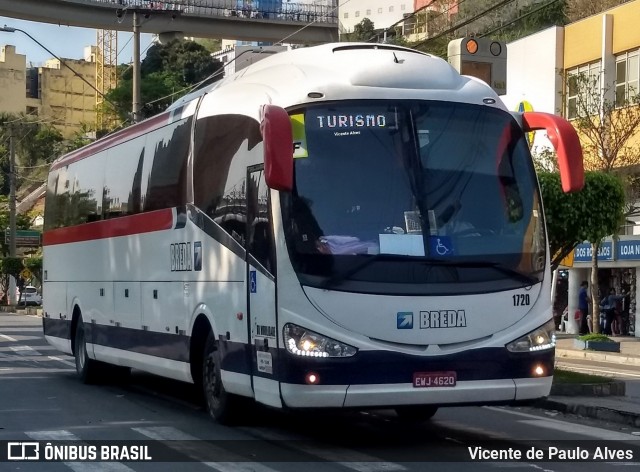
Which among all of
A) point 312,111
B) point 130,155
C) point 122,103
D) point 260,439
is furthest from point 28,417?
point 122,103

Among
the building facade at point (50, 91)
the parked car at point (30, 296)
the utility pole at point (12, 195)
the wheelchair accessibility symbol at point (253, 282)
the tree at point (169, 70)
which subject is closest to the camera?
the wheelchair accessibility symbol at point (253, 282)

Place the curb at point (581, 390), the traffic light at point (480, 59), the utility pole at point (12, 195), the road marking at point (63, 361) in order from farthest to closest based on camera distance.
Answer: the utility pole at point (12, 195) → the road marking at point (63, 361) → the traffic light at point (480, 59) → the curb at point (581, 390)

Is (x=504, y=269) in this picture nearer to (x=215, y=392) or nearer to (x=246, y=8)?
(x=215, y=392)

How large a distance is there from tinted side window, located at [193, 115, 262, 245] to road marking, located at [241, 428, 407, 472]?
2.03m

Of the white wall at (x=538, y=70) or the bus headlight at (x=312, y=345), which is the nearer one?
the bus headlight at (x=312, y=345)

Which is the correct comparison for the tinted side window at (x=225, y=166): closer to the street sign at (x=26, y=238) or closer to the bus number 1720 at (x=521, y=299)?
the bus number 1720 at (x=521, y=299)

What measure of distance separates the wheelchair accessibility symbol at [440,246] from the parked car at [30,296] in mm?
61514

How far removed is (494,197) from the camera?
35.0 ft

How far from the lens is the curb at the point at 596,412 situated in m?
13.1

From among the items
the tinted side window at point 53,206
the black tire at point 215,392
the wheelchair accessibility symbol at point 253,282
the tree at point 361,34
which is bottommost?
the black tire at point 215,392

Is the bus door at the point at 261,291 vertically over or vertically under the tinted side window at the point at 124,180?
under

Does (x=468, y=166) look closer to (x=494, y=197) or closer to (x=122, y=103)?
(x=494, y=197)

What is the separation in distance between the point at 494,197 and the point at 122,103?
254ft

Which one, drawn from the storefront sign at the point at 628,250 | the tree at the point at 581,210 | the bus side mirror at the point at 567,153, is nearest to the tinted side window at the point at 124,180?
the tree at the point at 581,210
